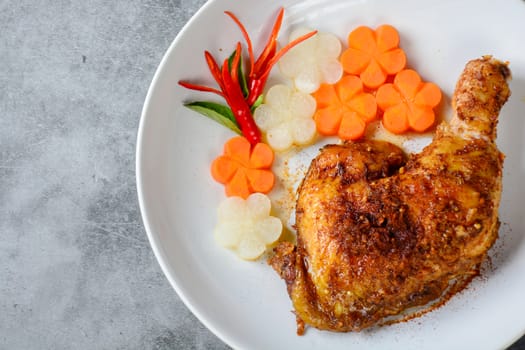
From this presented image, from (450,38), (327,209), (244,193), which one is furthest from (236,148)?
(450,38)

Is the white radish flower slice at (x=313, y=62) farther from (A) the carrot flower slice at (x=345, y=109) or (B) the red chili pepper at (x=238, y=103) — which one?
(B) the red chili pepper at (x=238, y=103)

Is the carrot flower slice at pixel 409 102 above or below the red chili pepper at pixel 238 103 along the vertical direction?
above

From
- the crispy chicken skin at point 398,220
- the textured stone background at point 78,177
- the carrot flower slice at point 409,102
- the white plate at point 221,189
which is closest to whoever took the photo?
the crispy chicken skin at point 398,220

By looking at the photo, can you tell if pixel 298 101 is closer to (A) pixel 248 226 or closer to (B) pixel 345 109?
(B) pixel 345 109

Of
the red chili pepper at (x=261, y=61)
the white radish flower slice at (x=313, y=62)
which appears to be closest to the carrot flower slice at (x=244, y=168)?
the red chili pepper at (x=261, y=61)

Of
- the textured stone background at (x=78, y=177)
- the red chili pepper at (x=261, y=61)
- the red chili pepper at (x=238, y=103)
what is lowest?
the textured stone background at (x=78, y=177)

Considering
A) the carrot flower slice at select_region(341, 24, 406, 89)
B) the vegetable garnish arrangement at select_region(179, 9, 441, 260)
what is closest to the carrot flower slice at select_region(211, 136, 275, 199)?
the vegetable garnish arrangement at select_region(179, 9, 441, 260)

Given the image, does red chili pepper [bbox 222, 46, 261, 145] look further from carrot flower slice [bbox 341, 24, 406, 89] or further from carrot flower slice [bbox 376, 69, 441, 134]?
carrot flower slice [bbox 376, 69, 441, 134]

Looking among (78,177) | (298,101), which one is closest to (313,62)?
(298,101)
